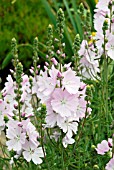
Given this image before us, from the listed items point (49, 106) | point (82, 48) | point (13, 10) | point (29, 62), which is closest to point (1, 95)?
point (49, 106)

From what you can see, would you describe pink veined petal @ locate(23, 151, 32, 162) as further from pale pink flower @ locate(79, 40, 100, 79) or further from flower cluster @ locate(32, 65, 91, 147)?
pale pink flower @ locate(79, 40, 100, 79)

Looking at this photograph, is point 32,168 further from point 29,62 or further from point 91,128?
point 29,62

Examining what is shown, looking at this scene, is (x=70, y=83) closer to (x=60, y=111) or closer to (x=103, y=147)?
(x=60, y=111)

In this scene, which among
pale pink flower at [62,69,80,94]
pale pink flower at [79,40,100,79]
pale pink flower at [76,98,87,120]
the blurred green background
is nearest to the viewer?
pale pink flower at [62,69,80,94]

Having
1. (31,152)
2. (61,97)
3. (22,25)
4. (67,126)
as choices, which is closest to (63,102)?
(61,97)

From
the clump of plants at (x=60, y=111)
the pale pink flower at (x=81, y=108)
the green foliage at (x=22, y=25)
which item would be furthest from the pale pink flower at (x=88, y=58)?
the green foliage at (x=22, y=25)


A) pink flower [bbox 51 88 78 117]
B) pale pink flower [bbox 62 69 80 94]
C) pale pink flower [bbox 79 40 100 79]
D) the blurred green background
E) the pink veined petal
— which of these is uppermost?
the blurred green background

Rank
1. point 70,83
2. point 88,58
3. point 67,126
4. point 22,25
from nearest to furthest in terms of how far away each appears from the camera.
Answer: point 70,83
point 67,126
point 88,58
point 22,25

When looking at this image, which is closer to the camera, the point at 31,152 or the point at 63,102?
the point at 63,102

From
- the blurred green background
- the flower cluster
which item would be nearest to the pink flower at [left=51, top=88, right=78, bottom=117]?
the flower cluster
